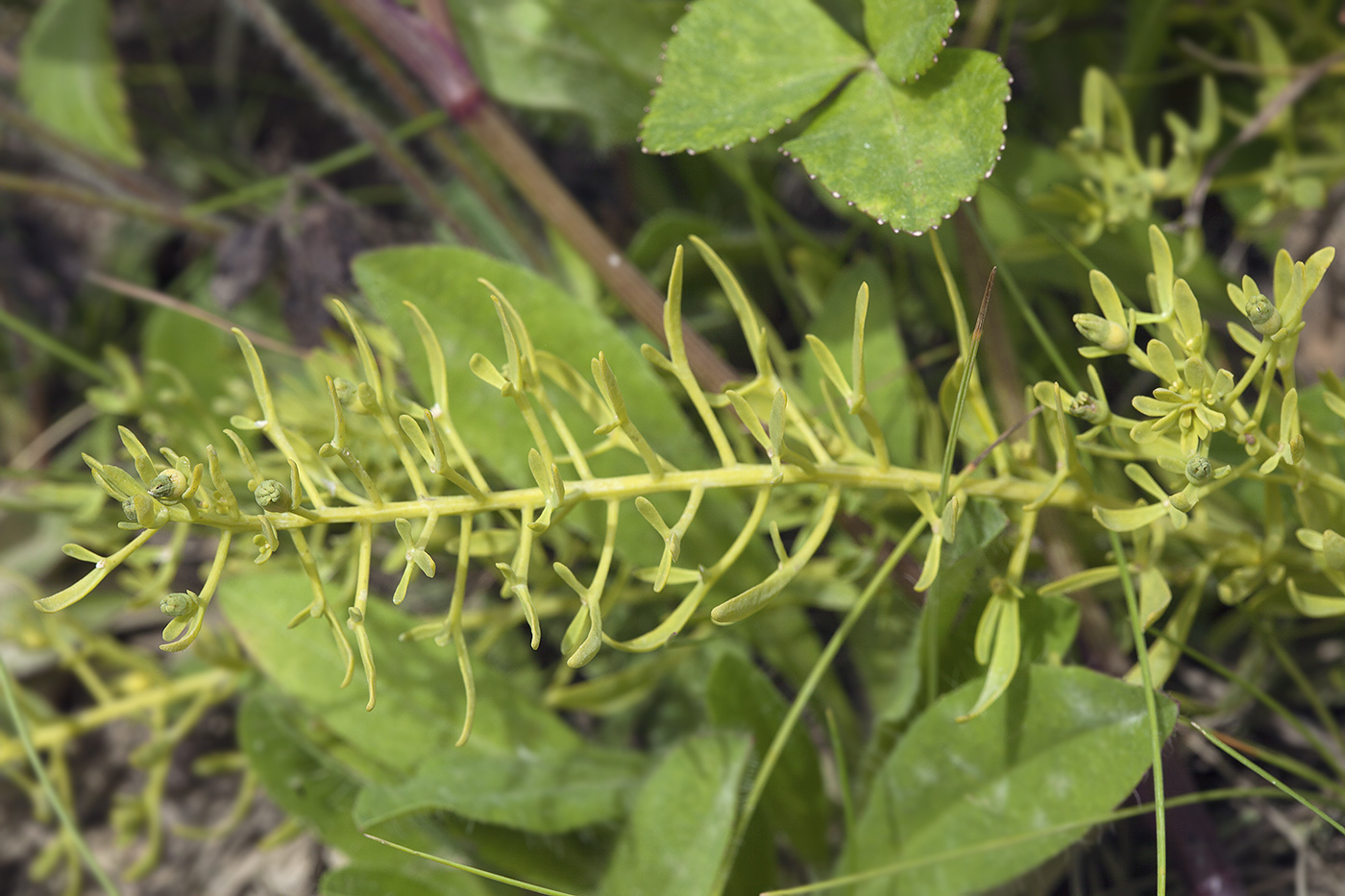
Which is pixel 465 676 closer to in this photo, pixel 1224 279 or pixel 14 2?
pixel 1224 279

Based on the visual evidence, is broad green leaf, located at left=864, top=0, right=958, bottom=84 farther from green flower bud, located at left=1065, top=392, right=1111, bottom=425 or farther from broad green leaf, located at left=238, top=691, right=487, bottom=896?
broad green leaf, located at left=238, top=691, right=487, bottom=896

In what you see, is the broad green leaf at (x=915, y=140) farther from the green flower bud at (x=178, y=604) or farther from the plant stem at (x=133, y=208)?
the plant stem at (x=133, y=208)

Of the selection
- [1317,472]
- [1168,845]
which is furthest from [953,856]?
[1317,472]

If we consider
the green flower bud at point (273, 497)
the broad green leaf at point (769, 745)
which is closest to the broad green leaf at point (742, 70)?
the green flower bud at point (273, 497)

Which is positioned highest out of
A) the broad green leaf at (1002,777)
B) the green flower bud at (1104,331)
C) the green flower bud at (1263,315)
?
the green flower bud at (1263,315)

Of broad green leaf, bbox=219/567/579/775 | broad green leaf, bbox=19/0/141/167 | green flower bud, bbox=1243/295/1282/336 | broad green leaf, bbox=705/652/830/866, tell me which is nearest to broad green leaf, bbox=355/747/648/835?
broad green leaf, bbox=219/567/579/775
